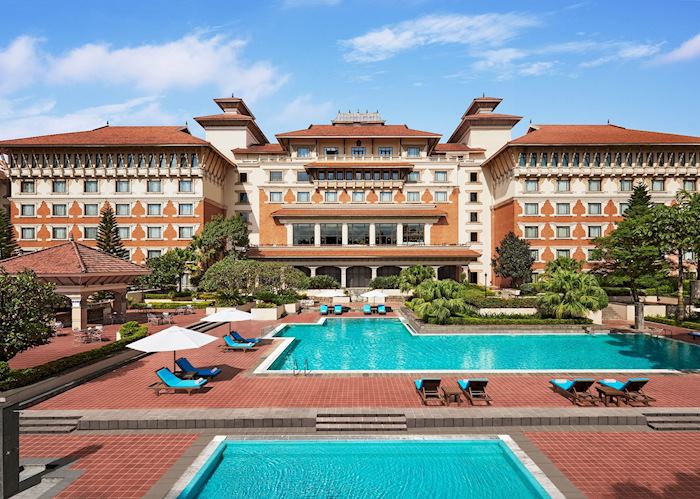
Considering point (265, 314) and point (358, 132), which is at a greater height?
point (358, 132)

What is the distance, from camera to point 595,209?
45250 mm

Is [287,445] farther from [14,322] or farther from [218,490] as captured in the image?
[14,322]

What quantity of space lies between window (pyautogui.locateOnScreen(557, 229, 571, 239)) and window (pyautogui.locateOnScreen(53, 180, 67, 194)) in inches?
2128

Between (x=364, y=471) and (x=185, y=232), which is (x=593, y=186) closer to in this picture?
(x=185, y=232)

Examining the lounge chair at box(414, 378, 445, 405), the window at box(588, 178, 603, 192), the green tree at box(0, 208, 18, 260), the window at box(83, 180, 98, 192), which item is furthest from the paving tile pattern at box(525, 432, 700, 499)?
the green tree at box(0, 208, 18, 260)

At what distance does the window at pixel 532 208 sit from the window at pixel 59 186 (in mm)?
50290

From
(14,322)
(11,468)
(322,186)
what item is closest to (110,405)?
(14,322)

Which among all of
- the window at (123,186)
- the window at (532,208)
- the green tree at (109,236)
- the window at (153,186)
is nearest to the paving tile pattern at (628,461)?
the window at (532,208)

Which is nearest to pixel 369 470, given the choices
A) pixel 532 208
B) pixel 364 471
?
pixel 364 471

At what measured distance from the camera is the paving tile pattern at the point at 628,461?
8211 millimetres

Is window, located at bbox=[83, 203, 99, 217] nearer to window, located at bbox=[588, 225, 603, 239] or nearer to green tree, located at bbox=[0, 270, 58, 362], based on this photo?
green tree, located at bbox=[0, 270, 58, 362]

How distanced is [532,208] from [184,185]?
1504 inches

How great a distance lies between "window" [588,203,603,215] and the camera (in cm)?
4522

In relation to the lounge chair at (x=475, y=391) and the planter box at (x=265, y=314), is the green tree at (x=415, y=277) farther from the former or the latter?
the lounge chair at (x=475, y=391)
